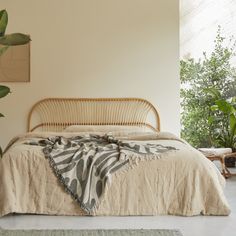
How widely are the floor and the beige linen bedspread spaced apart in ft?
0.22

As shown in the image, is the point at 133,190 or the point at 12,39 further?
the point at 133,190

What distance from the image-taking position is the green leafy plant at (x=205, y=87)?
6066 millimetres

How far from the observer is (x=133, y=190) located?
326 cm

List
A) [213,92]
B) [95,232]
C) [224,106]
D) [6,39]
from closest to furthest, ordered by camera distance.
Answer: [6,39] → [95,232] → [224,106] → [213,92]

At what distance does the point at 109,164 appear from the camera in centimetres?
331

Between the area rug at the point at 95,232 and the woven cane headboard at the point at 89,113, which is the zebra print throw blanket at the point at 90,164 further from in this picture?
the woven cane headboard at the point at 89,113

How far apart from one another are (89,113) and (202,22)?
6.77 ft

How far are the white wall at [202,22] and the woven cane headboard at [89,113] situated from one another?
117 centimetres

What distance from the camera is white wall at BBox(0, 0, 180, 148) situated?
5.46 metres

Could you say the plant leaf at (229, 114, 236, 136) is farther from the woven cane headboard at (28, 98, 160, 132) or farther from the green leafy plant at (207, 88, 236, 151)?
the woven cane headboard at (28, 98, 160, 132)

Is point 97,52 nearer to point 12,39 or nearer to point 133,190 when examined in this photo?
point 133,190

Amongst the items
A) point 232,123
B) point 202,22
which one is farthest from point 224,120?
point 202,22

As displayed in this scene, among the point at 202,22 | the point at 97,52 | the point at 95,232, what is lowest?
the point at 95,232

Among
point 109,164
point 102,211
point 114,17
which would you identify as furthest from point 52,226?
point 114,17
